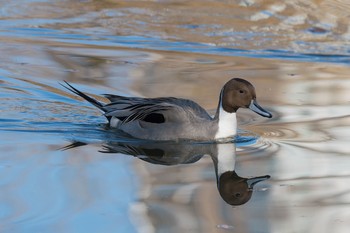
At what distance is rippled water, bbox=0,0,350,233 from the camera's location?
6492 mm

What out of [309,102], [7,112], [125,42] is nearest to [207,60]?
[125,42]

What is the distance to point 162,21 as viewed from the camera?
15.0 meters

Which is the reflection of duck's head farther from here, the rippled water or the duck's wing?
the duck's wing

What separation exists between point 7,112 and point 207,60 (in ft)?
11.9

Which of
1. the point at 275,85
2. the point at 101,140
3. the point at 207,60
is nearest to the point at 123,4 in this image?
the point at 207,60

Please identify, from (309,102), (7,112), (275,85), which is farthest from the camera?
(275,85)

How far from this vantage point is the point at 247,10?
1578 cm

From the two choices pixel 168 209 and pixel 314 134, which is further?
pixel 314 134

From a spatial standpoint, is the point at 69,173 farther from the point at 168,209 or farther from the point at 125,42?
the point at 125,42

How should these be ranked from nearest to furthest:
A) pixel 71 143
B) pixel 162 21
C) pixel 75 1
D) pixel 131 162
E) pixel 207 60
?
pixel 131 162, pixel 71 143, pixel 207 60, pixel 162 21, pixel 75 1

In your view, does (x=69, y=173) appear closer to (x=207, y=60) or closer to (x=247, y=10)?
(x=207, y=60)

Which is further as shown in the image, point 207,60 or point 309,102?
point 207,60

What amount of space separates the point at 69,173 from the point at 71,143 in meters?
1.23

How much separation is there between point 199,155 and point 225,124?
61 centimetres
